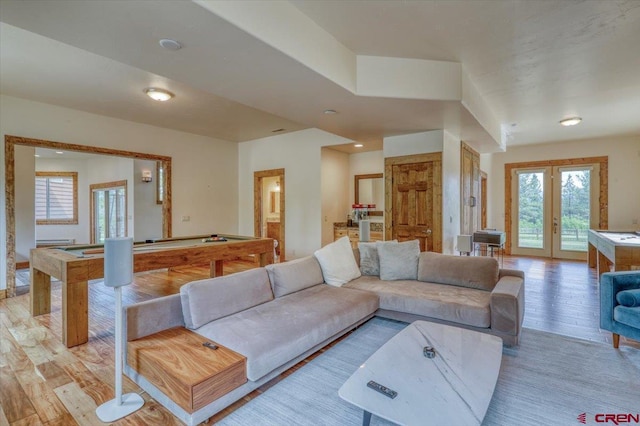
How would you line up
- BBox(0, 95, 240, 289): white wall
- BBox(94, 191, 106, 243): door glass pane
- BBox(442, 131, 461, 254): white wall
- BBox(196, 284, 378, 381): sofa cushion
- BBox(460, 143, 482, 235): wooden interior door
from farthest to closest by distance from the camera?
BBox(94, 191, 106, 243): door glass pane < BBox(460, 143, 482, 235): wooden interior door < BBox(442, 131, 461, 254): white wall < BBox(0, 95, 240, 289): white wall < BBox(196, 284, 378, 381): sofa cushion

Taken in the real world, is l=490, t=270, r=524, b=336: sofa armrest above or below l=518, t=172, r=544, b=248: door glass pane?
below

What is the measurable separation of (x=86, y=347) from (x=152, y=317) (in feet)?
3.82

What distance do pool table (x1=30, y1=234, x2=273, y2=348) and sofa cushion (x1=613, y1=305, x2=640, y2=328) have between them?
4.13 meters

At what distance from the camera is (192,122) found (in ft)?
19.5

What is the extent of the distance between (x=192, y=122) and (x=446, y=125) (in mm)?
4580

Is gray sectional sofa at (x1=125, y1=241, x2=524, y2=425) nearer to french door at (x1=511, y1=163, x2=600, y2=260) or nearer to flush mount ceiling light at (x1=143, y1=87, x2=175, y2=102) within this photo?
flush mount ceiling light at (x1=143, y1=87, x2=175, y2=102)

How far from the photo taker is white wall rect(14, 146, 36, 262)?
6.43 metres

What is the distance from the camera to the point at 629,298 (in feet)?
8.54

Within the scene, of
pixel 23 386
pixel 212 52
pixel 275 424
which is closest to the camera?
pixel 275 424

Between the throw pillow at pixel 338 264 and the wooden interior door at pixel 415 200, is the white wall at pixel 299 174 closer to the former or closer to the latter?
the wooden interior door at pixel 415 200

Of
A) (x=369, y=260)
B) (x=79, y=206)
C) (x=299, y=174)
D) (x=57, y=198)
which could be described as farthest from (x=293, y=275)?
(x=57, y=198)

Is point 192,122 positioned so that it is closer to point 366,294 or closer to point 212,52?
point 212,52

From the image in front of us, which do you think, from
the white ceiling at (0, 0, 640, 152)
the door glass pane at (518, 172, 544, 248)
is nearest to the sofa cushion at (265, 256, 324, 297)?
the white ceiling at (0, 0, 640, 152)

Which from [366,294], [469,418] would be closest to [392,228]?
[366,294]
